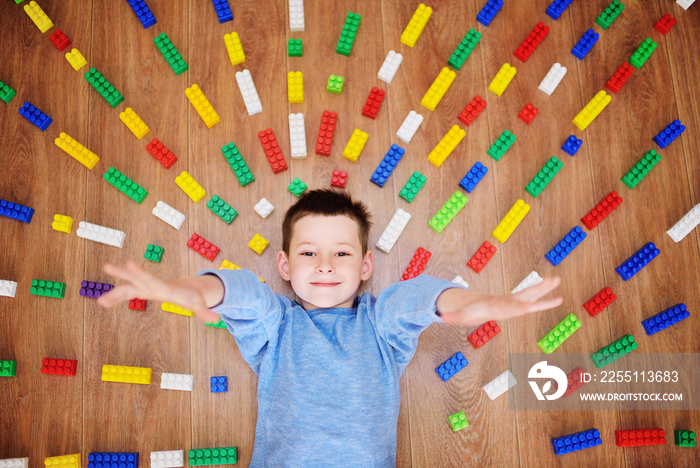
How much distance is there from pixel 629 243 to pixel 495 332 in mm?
451

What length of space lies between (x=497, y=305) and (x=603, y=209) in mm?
770

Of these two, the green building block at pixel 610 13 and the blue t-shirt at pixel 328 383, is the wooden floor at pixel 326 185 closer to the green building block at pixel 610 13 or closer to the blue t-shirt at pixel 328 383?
the green building block at pixel 610 13

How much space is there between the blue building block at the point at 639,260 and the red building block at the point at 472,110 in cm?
56

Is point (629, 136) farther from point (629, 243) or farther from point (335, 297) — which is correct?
point (335, 297)

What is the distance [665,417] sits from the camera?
1.29m

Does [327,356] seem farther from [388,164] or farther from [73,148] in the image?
[73,148]

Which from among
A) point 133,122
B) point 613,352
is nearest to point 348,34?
point 133,122

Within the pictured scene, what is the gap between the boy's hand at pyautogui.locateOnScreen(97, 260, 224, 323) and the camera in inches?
27.7

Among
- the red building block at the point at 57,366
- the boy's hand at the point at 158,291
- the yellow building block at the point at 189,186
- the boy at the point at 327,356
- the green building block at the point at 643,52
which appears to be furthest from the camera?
the green building block at the point at 643,52

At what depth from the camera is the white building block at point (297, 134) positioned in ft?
4.35

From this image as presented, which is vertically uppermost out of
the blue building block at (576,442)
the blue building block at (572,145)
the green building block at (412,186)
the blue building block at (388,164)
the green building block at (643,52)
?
the green building block at (643,52)

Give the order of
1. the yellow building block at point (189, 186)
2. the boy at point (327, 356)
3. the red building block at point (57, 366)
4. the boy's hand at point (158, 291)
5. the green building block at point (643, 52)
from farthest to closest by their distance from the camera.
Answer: the green building block at point (643, 52) < the yellow building block at point (189, 186) < the red building block at point (57, 366) < the boy at point (327, 356) < the boy's hand at point (158, 291)

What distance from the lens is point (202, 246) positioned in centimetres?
128

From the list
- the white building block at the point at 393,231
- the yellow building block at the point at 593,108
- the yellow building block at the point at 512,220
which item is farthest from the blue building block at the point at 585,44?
the white building block at the point at 393,231
